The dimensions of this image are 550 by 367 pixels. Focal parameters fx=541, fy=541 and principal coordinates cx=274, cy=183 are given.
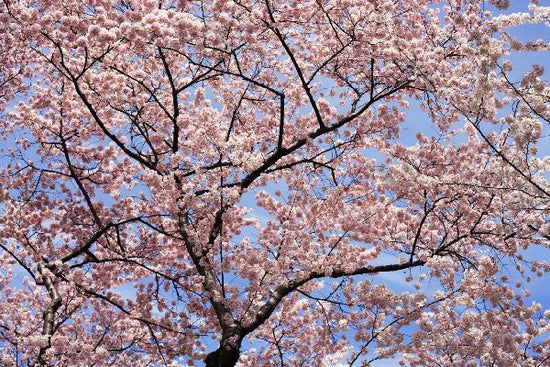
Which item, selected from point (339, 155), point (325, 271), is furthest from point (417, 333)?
point (339, 155)

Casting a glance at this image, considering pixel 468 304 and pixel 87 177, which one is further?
pixel 87 177

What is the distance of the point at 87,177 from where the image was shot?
13.4 metres

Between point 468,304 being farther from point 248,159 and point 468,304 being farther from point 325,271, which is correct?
point 248,159

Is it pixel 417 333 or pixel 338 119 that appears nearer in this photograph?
pixel 417 333

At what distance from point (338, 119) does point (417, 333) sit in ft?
16.6

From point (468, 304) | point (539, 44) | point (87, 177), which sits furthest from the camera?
point (87, 177)

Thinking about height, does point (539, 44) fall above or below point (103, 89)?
below

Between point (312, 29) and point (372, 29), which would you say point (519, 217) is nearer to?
point (372, 29)

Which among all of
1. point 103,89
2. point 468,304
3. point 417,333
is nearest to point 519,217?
point 468,304

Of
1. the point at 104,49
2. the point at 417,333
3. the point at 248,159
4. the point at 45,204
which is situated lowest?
the point at 417,333

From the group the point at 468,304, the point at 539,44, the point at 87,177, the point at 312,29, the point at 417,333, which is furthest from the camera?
the point at 87,177

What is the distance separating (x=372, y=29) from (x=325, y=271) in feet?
16.5

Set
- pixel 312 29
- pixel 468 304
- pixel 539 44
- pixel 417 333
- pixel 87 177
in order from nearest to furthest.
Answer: pixel 539 44 → pixel 468 304 → pixel 417 333 → pixel 312 29 → pixel 87 177

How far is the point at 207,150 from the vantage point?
11.5 meters
